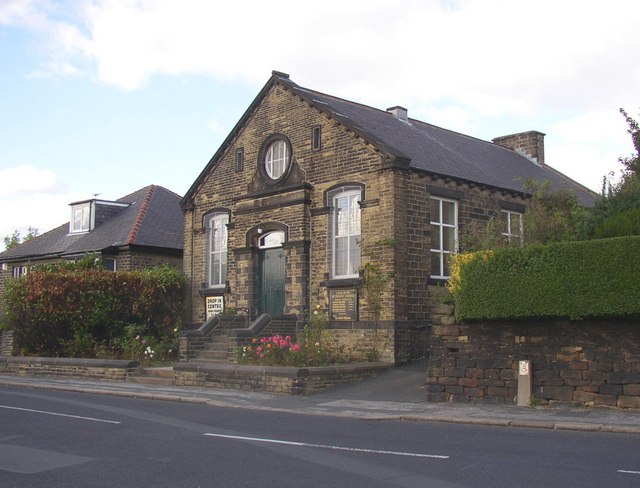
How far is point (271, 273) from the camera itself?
24391 millimetres

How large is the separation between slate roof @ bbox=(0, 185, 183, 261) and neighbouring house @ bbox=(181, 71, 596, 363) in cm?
485

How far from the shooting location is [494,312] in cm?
1523

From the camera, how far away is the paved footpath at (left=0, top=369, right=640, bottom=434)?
1280 cm

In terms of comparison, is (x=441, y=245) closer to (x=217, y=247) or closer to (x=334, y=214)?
(x=334, y=214)

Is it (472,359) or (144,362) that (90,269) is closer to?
→ (144,362)

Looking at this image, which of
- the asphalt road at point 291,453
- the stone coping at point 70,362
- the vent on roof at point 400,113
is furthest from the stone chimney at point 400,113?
the asphalt road at point 291,453

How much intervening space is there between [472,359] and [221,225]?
520 inches

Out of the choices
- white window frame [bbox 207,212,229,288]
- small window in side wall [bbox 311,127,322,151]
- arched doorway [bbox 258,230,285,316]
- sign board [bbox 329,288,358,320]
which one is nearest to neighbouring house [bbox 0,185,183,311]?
white window frame [bbox 207,212,229,288]

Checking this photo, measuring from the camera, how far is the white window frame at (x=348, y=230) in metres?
21.9

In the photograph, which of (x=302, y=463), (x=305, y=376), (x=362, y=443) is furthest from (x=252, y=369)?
(x=302, y=463)

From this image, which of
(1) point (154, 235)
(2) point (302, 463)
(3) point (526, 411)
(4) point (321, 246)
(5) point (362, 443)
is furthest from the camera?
(1) point (154, 235)

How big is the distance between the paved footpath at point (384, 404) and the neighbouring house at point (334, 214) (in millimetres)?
2625

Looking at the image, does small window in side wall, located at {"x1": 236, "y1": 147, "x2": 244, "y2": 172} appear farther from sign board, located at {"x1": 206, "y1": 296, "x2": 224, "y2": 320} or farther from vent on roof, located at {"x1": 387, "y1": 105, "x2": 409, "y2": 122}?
vent on roof, located at {"x1": 387, "y1": 105, "x2": 409, "y2": 122}

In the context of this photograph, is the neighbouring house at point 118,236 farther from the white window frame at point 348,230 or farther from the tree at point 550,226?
the tree at point 550,226
